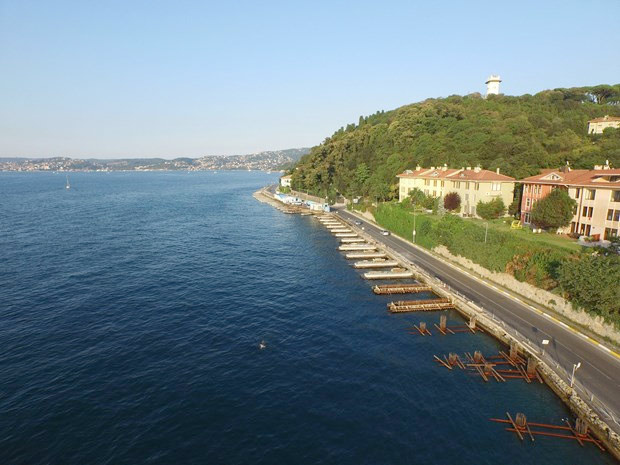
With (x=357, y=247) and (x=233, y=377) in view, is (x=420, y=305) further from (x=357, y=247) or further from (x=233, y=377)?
(x=357, y=247)

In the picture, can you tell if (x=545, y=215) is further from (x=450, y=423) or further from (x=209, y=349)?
(x=209, y=349)

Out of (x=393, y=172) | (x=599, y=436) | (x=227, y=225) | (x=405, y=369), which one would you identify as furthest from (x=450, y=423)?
(x=393, y=172)

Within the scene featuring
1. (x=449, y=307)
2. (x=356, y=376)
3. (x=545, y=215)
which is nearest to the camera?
(x=356, y=376)

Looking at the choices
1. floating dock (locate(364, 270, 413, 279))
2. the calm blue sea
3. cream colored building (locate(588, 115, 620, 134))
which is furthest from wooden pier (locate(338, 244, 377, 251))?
cream colored building (locate(588, 115, 620, 134))

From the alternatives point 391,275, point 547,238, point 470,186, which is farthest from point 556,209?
point 391,275

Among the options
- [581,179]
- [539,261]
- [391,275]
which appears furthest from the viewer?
[391,275]

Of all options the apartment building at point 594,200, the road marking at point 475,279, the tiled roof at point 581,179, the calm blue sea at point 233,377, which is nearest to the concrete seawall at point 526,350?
the calm blue sea at point 233,377
